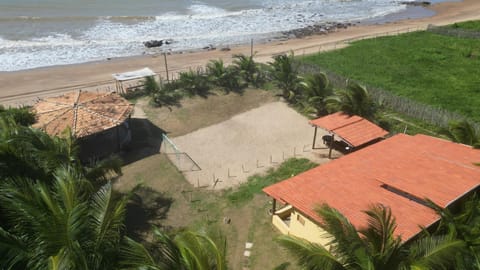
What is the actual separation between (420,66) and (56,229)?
30762 mm

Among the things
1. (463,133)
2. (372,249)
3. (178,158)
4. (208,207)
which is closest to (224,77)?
(178,158)

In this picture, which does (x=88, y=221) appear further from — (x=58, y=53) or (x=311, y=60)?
(x=58, y=53)

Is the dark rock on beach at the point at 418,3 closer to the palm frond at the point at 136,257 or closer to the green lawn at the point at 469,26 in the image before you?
the green lawn at the point at 469,26

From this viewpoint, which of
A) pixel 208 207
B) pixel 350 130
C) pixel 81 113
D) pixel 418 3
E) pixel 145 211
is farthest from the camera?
pixel 418 3

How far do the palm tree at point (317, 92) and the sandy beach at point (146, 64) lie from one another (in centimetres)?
1256

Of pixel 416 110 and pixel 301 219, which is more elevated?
pixel 416 110

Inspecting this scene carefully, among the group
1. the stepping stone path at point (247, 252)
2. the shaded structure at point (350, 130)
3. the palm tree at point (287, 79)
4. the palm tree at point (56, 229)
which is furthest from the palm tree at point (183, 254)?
the palm tree at point (287, 79)

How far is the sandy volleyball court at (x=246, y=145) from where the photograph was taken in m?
17.9

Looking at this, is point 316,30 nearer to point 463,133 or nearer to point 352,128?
point 352,128

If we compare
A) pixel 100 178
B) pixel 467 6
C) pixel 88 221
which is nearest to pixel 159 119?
pixel 100 178

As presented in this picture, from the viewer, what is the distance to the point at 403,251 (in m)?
8.55

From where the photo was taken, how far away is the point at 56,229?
7969 mm

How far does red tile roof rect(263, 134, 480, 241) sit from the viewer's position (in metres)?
11.2

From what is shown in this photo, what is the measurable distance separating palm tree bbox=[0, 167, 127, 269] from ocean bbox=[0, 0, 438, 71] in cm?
3024
